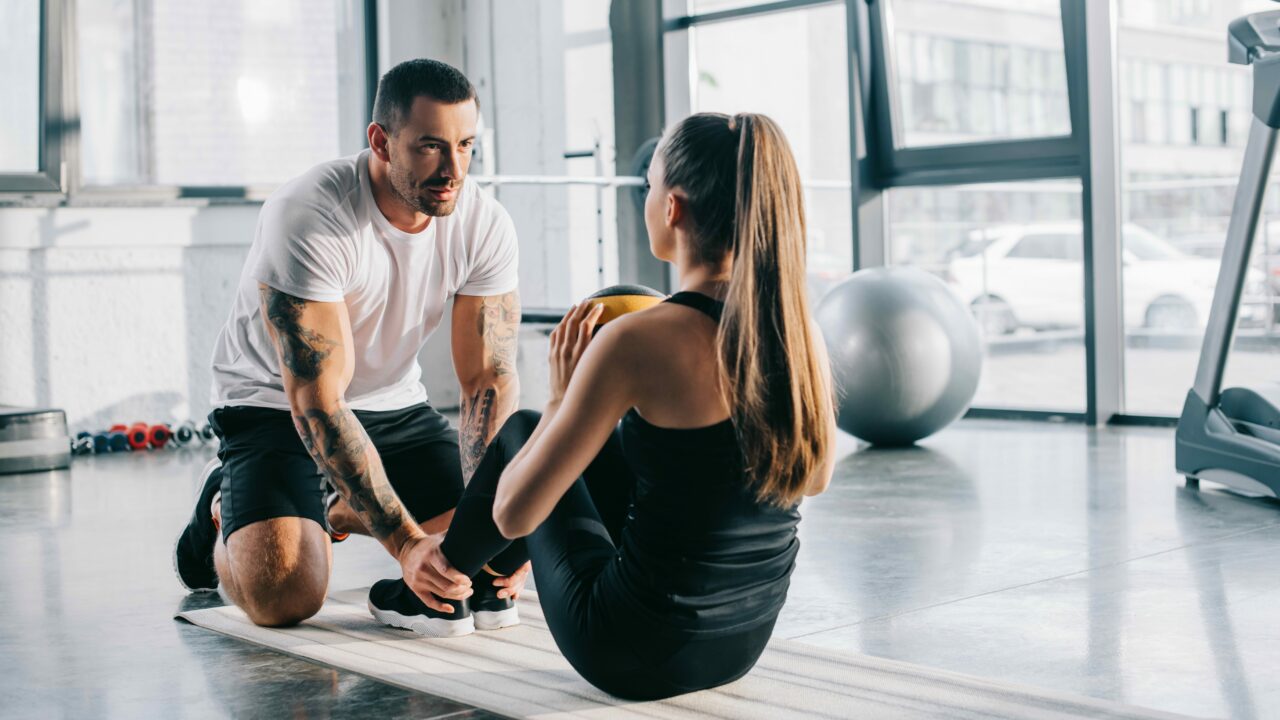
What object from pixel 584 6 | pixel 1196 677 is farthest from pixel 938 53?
pixel 1196 677

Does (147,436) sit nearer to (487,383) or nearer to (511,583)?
(487,383)

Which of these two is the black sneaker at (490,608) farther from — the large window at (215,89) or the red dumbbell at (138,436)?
the large window at (215,89)

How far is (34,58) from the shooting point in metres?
4.94

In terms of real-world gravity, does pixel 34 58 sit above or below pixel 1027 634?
above

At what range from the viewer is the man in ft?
6.89

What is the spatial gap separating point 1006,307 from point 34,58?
→ 3.87 m

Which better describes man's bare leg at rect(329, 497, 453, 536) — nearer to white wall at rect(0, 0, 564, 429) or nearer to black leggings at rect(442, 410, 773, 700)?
black leggings at rect(442, 410, 773, 700)

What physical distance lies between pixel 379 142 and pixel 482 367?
44 cm

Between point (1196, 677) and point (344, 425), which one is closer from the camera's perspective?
point (1196, 677)

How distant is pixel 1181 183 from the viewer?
4.79 m

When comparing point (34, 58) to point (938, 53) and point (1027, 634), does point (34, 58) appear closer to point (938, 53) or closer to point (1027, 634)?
point (938, 53)

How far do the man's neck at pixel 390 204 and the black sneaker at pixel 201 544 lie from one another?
59cm

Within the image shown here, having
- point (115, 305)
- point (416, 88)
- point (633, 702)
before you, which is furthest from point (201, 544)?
point (115, 305)

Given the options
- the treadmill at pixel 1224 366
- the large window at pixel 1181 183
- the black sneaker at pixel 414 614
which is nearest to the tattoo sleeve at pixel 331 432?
the black sneaker at pixel 414 614
